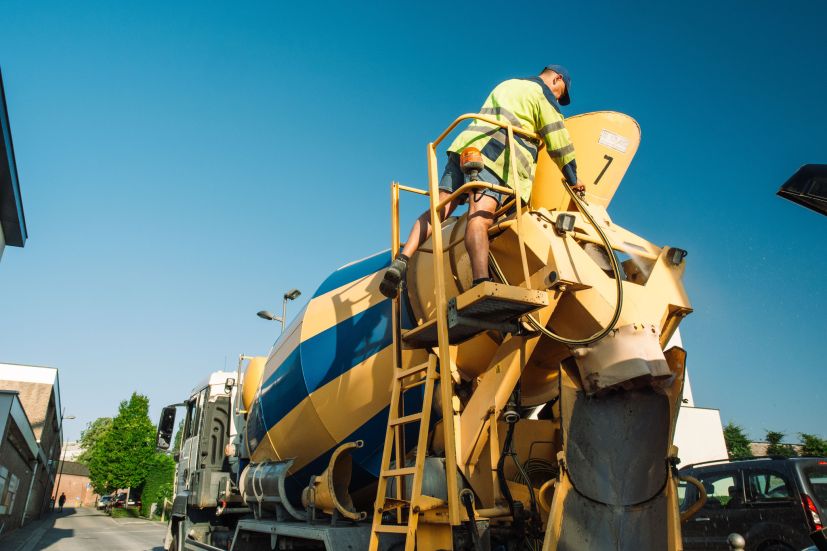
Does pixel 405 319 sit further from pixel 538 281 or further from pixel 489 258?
pixel 538 281

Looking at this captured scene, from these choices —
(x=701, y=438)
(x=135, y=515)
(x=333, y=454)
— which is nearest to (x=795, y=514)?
(x=333, y=454)

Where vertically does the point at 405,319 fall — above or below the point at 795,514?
above

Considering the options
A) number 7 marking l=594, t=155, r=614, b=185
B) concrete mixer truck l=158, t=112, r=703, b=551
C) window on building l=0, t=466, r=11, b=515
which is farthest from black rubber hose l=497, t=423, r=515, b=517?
window on building l=0, t=466, r=11, b=515

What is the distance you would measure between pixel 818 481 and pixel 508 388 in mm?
5689

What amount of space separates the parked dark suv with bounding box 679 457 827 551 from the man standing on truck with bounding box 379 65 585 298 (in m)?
5.29

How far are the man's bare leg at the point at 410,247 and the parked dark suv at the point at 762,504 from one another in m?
5.42

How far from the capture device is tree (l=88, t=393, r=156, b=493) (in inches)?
1655

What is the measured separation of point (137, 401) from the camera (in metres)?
44.9

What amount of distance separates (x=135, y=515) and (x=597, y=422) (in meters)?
41.8

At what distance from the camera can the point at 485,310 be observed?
274cm

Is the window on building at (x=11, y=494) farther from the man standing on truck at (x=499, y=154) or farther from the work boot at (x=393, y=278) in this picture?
the man standing on truck at (x=499, y=154)

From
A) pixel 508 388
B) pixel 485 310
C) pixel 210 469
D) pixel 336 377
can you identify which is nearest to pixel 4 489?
pixel 210 469

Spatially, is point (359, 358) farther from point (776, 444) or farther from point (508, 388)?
point (776, 444)

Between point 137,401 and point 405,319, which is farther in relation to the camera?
point 137,401
